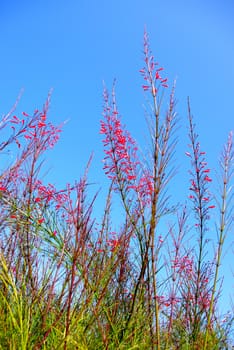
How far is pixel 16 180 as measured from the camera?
3949 mm

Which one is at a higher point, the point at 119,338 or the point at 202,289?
the point at 202,289

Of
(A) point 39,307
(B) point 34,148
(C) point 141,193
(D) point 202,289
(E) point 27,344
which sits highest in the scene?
(B) point 34,148

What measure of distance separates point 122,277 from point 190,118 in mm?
1428

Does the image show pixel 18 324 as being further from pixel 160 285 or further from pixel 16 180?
pixel 16 180

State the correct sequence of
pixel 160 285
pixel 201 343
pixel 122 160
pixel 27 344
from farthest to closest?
1. pixel 122 160
2. pixel 201 343
3. pixel 160 285
4. pixel 27 344

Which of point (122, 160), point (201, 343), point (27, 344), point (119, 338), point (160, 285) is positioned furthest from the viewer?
point (122, 160)

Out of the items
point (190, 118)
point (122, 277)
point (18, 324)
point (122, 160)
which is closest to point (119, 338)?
point (122, 277)

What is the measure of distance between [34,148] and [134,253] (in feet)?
3.53

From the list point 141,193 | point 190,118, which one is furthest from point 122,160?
point 190,118

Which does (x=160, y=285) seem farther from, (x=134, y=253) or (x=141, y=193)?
(x=141, y=193)

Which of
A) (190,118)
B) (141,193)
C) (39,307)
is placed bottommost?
(39,307)

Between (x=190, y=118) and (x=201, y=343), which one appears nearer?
(x=201, y=343)

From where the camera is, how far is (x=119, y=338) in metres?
2.92

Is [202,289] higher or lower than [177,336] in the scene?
higher
